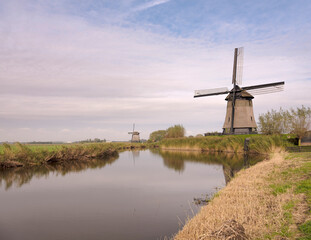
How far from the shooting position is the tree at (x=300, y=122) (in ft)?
95.8

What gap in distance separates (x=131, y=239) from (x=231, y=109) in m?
30.7

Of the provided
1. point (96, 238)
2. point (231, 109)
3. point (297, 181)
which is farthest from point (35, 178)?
point (231, 109)

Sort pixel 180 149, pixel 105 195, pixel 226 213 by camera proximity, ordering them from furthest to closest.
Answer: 1. pixel 180 149
2. pixel 105 195
3. pixel 226 213

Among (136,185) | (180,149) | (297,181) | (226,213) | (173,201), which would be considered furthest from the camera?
(180,149)

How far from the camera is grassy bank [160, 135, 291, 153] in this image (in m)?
25.8

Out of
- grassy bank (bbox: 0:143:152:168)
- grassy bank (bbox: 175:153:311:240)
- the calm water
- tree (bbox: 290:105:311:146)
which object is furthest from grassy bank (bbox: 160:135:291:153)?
grassy bank (bbox: 175:153:311:240)

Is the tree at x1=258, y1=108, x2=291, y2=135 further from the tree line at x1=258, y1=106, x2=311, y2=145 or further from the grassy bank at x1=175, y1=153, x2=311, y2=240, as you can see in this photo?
the grassy bank at x1=175, y1=153, x2=311, y2=240

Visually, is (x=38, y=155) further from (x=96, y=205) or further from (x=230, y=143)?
(x=230, y=143)

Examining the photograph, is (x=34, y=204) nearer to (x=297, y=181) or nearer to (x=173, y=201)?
(x=173, y=201)

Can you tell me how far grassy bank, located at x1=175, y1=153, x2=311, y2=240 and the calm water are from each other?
111 cm

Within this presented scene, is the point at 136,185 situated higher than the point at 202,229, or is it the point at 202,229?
the point at 202,229

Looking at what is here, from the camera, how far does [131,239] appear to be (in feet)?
18.2

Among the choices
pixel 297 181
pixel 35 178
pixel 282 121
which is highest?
pixel 282 121

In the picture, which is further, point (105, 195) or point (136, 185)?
point (136, 185)
